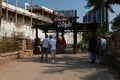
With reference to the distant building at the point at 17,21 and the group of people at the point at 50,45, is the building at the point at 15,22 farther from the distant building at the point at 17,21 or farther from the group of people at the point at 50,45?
the group of people at the point at 50,45

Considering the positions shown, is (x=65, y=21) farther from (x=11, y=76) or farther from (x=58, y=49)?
(x=11, y=76)

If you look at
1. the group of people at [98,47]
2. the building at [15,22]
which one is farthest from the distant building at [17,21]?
the group of people at [98,47]

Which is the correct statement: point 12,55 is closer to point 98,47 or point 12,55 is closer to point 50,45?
point 50,45

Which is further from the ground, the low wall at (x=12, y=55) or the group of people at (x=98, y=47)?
the group of people at (x=98, y=47)

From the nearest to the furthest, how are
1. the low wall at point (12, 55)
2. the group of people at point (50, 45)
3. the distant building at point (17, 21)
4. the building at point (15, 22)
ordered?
the low wall at point (12, 55), the group of people at point (50, 45), the distant building at point (17, 21), the building at point (15, 22)

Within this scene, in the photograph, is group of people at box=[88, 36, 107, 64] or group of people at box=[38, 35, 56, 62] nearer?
group of people at box=[88, 36, 107, 64]

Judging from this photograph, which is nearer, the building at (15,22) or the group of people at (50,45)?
the group of people at (50,45)

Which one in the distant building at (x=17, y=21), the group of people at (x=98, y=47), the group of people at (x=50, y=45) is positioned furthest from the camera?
the distant building at (x=17, y=21)

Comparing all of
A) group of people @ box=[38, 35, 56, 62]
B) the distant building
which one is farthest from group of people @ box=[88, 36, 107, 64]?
the distant building

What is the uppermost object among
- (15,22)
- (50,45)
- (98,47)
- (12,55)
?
(15,22)

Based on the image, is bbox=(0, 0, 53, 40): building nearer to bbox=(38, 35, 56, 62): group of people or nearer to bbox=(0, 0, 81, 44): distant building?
bbox=(0, 0, 81, 44): distant building

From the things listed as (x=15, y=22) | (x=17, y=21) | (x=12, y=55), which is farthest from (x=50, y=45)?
(x=17, y=21)

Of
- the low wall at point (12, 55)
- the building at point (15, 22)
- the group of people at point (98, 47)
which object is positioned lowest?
the low wall at point (12, 55)

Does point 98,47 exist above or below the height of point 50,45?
below
